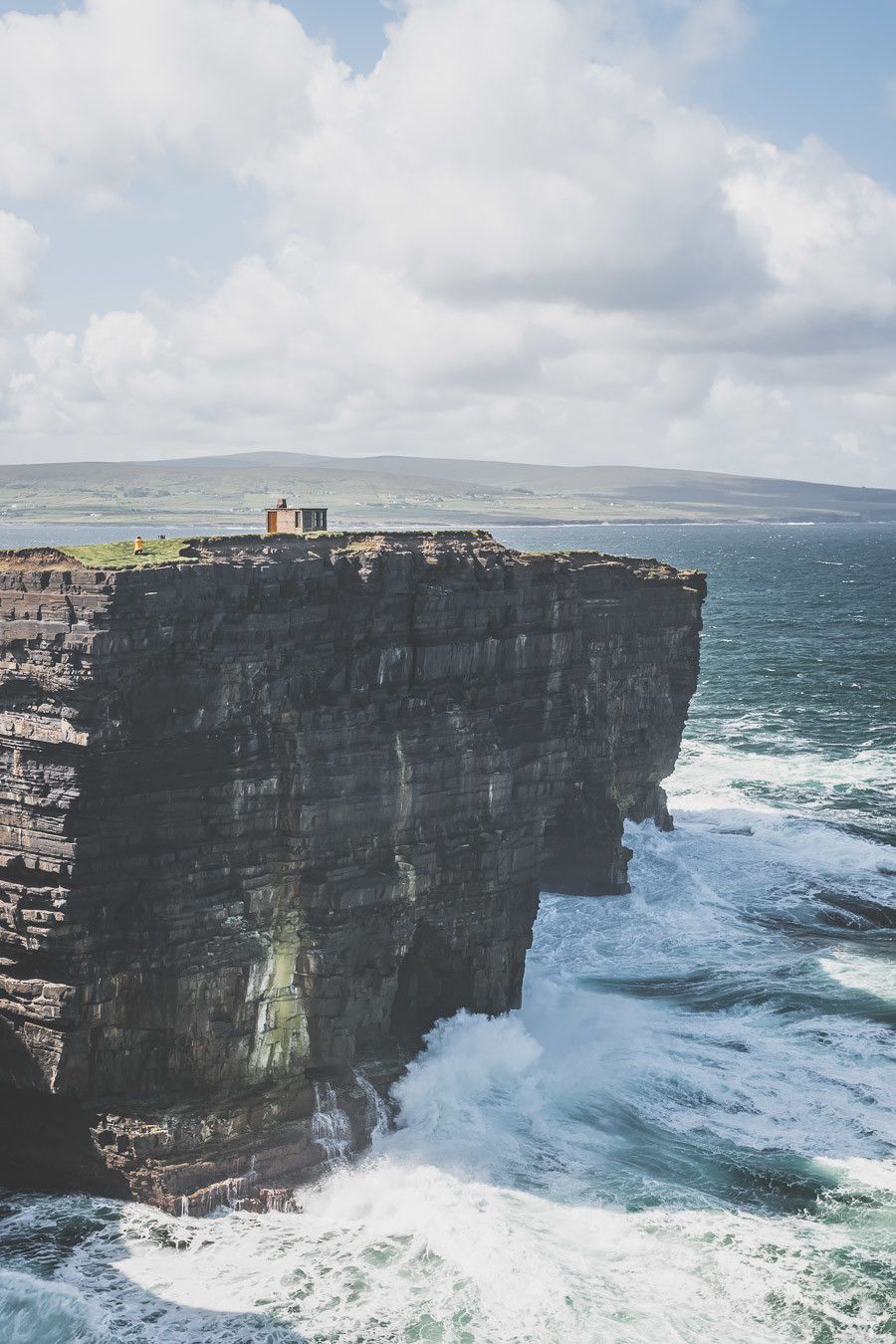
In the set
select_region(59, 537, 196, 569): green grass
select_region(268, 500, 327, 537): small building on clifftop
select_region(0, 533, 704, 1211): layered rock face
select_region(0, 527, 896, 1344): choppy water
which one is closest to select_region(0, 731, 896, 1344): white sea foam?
select_region(0, 527, 896, 1344): choppy water

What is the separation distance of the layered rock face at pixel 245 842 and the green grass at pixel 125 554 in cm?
71

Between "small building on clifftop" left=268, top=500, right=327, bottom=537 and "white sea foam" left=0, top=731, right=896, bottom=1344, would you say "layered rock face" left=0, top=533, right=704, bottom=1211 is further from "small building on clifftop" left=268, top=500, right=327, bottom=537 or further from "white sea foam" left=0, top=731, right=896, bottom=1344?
"small building on clifftop" left=268, top=500, right=327, bottom=537

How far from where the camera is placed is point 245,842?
118ft

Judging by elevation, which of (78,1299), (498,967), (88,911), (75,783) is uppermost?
(75,783)

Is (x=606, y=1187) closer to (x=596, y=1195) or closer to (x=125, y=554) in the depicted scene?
(x=596, y=1195)

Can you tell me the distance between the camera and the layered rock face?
33.4m

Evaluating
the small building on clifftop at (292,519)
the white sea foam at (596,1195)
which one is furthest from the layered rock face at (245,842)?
the small building on clifftop at (292,519)

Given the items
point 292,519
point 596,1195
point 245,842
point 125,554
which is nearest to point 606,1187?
point 596,1195

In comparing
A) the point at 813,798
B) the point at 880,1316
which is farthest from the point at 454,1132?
the point at 813,798

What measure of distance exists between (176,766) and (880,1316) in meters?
21.9

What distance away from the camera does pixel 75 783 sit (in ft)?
108

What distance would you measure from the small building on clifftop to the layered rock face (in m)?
6.38

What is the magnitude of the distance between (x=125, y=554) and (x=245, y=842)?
8.66 metres

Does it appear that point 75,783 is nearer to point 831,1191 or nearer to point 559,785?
→ point 559,785
